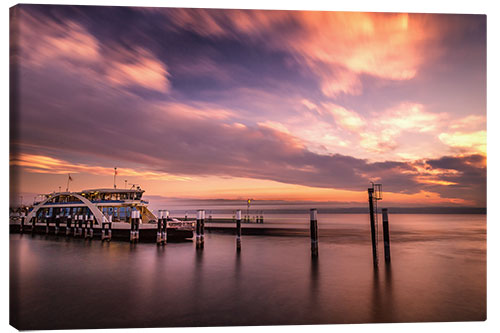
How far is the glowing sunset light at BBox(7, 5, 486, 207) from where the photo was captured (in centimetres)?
625

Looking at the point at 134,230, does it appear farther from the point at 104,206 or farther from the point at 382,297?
the point at 382,297

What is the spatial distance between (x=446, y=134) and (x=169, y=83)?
6827mm

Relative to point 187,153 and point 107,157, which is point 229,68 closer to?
point 187,153

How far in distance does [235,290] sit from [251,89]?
5213mm

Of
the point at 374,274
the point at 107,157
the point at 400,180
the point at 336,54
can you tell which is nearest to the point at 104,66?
the point at 107,157

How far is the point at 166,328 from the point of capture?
4973 millimetres

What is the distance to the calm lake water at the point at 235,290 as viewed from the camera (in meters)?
5.30

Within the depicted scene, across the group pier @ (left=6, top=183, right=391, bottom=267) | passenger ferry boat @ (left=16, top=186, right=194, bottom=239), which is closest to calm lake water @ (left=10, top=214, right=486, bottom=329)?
pier @ (left=6, top=183, right=391, bottom=267)

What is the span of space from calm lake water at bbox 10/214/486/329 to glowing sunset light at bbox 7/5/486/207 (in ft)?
7.25

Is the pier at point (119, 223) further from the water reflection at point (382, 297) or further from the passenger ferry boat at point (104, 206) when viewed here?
the water reflection at point (382, 297)

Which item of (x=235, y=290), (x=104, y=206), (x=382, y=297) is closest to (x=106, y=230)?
(x=104, y=206)

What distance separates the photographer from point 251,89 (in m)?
8.77

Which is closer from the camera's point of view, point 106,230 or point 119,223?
point 106,230

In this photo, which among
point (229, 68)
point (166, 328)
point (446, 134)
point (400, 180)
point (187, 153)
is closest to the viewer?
point (166, 328)
